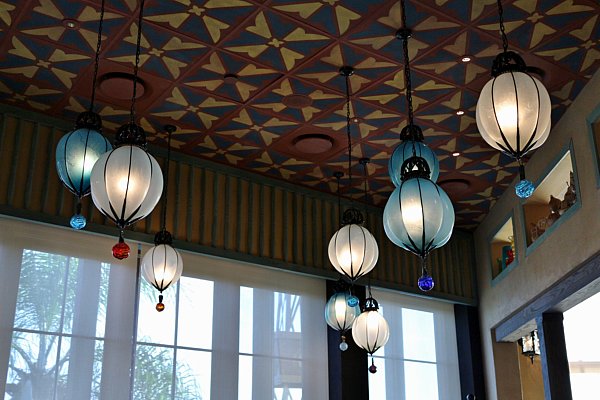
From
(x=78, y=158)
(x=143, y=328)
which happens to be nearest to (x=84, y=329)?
(x=143, y=328)

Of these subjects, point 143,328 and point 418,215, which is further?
point 143,328

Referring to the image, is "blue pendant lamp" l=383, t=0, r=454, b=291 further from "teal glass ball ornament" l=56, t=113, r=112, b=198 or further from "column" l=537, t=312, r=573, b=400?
"column" l=537, t=312, r=573, b=400

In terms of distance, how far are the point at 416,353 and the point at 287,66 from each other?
474 cm

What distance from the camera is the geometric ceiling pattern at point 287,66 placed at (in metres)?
5.62

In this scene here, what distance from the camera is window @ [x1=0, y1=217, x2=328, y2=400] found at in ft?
22.0

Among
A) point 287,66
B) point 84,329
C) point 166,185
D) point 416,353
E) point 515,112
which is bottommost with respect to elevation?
point 84,329

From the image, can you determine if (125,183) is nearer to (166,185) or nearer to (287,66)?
(287,66)

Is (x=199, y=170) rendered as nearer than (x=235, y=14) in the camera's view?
No

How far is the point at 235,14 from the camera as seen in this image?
18.5ft

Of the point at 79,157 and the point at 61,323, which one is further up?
the point at 79,157

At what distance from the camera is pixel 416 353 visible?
31.3 feet

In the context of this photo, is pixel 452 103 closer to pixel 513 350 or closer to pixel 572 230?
pixel 572 230

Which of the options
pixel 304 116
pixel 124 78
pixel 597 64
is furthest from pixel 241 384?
pixel 597 64

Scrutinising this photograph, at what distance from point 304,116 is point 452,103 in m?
1.43
